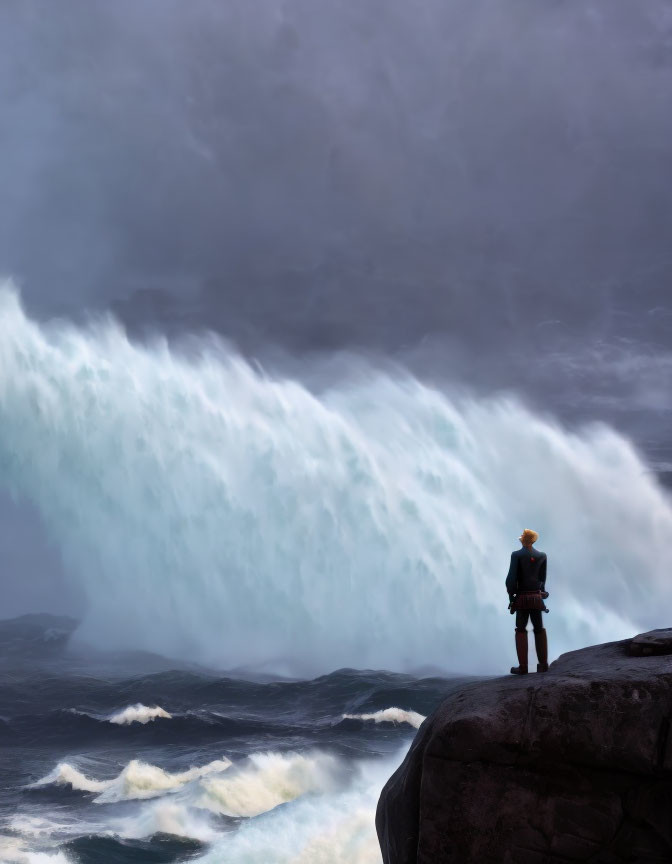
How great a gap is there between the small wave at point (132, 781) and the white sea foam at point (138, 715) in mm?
8566

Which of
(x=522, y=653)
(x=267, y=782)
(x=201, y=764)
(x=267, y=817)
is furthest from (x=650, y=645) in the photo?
(x=201, y=764)

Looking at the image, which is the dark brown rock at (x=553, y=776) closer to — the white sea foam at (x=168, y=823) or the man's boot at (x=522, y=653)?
the man's boot at (x=522, y=653)

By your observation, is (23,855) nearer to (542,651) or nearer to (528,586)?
(542,651)

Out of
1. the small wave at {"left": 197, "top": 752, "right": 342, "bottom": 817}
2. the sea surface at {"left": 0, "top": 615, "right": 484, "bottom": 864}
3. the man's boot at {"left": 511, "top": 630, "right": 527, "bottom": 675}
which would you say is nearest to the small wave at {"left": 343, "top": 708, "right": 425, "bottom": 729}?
the sea surface at {"left": 0, "top": 615, "right": 484, "bottom": 864}

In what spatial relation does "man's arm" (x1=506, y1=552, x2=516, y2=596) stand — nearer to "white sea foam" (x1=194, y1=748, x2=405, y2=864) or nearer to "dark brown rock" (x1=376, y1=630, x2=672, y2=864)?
"dark brown rock" (x1=376, y1=630, x2=672, y2=864)

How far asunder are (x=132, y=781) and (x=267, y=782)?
4858mm

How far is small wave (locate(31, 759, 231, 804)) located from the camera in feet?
77.6

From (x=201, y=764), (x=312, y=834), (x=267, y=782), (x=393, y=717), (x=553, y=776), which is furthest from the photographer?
(x=393, y=717)

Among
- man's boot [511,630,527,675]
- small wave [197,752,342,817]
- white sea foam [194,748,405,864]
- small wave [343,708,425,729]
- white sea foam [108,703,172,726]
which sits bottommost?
white sea foam [194,748,405,864]

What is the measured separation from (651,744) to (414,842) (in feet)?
11.7

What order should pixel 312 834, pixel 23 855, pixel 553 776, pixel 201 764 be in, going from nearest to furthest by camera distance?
pixel 553 776, pixel 23 855, pixel 312 834, pixel 201 764

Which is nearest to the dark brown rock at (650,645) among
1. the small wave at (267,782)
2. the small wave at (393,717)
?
the small wave at (267,782)

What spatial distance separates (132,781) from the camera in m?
24.6

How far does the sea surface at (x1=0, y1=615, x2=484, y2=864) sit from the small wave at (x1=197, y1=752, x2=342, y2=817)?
0.22 feet
